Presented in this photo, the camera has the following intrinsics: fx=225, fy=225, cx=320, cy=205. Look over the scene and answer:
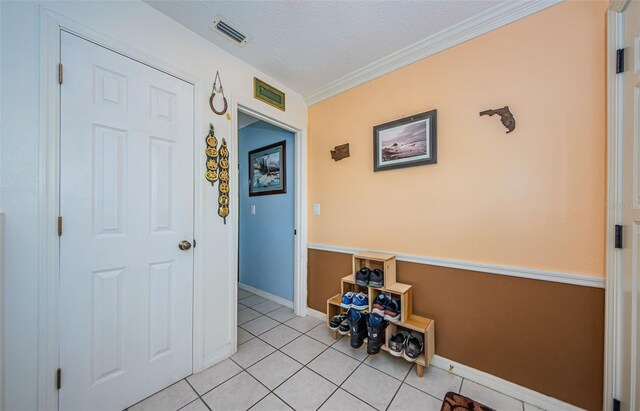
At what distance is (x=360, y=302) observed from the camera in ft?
6.15

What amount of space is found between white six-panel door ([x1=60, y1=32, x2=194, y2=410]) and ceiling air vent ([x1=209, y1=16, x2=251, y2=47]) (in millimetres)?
504

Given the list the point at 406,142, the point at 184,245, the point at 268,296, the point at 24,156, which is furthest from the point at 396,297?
the point at 24,156

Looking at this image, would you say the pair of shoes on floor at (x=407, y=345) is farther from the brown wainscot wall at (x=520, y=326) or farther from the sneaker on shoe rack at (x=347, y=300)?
the sneaker on shoe rack at (x=347, y=300)

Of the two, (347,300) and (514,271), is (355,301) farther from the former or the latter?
(514,271)

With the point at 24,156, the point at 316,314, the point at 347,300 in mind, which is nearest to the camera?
the point at 24,156

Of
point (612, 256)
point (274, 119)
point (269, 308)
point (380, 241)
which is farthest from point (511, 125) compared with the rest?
point (269, 308)

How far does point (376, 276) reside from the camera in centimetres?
184

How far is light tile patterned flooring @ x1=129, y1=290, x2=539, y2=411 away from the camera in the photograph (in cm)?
138

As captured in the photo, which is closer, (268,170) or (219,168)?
(219,168)

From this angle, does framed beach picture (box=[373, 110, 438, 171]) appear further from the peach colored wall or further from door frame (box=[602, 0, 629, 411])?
door frame (box=[602, 0, 629, 411])

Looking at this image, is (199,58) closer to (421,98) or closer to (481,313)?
(421,98)

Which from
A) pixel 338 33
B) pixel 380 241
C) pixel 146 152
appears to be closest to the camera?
pixel 146 152

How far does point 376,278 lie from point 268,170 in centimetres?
197

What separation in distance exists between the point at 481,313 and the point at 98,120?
2701mm
